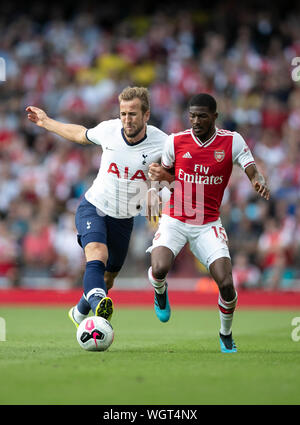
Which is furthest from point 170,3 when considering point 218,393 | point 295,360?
point 218,393

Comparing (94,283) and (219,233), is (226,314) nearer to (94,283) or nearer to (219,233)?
(219,233)

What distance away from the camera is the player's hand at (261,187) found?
7706mm

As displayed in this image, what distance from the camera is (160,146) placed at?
8.53 metres

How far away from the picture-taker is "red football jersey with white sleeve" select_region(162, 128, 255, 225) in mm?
8102

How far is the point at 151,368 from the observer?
6.48 metres

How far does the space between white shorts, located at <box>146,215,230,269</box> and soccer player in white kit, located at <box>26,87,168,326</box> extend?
1.39 feet

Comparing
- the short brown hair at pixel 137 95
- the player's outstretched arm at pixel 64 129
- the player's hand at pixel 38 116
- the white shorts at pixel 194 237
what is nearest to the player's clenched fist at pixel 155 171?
the white shorts at pixel 194 237

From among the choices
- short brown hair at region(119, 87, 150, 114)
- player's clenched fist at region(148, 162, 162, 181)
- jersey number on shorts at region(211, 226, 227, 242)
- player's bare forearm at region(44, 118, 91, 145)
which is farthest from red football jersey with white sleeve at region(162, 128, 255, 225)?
player's bare forearm at region(44, 118, 91, 145)

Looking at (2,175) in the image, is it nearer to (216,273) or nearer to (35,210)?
(35,210)

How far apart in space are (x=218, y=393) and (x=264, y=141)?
13609 millimetres

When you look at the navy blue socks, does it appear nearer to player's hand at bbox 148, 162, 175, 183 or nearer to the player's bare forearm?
player's hand at bbox 148, 162, 175, 183

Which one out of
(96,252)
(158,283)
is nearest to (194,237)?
(158,283)

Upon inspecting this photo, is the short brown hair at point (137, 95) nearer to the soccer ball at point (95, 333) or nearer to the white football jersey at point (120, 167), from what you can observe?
the white football jersey at point (120, 167)

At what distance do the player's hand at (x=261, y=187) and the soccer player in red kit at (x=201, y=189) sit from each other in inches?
0.7
